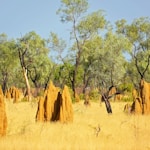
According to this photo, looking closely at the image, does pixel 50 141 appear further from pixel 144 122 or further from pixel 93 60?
pixel 93 60

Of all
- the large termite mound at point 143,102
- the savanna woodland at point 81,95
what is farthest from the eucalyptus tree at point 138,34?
the large termite mound at point 143,102

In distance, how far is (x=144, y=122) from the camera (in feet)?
54.4

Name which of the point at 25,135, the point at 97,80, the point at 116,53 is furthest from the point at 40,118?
the point at 97,80

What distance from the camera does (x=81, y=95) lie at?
43.4m

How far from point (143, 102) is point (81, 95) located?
75.5 feet

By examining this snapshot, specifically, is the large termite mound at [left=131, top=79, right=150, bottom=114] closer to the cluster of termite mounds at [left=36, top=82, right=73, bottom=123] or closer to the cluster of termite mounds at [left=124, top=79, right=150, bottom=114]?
the cluster of termite mounds at [left=124, top=79, right=150, bottom=114]

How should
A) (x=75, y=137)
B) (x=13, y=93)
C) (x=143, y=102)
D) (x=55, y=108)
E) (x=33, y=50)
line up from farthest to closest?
(x=33, y=50) → (x=13, y=93) → (x=143, y=102) → (x=55, y=108) → (x=75, y=137)

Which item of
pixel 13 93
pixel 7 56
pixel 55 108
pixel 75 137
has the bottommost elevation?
pixel 75 137

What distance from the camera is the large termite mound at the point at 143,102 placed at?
66.2ft

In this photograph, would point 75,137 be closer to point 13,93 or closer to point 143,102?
point 143,102

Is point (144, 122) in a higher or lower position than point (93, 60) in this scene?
lower

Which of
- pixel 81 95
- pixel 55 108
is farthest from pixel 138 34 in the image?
pixel 55 108

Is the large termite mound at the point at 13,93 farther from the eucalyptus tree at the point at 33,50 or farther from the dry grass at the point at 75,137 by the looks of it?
the dry grass at the point at 75,137

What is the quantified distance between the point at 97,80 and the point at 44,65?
8899 mm
